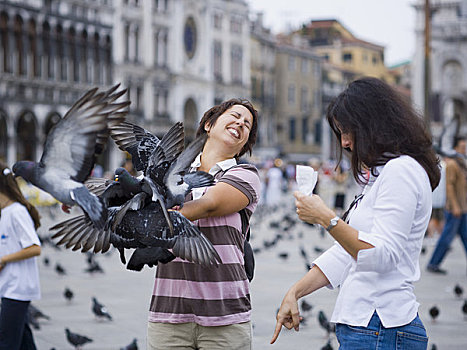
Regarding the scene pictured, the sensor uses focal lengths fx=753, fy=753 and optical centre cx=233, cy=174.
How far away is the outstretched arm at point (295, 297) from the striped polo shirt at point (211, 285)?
0.37 m

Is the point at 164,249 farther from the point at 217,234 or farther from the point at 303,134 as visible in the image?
the point at 303,134

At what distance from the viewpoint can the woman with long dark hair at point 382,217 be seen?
2830 millimetres

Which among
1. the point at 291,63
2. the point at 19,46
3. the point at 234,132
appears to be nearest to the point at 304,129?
the point at 291,63

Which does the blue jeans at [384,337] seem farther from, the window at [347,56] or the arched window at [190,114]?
the window at [347,56]

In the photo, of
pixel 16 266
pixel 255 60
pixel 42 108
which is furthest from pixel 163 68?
pixel 16 266

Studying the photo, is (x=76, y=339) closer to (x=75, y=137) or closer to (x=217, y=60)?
(x=75, y=137)

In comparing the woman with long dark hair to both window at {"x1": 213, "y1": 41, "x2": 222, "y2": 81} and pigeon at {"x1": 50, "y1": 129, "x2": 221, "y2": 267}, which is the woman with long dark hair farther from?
window at {"x1": 213, "y1": 41, "x2": 222, "y2": 81}

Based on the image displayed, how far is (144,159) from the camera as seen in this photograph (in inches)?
129

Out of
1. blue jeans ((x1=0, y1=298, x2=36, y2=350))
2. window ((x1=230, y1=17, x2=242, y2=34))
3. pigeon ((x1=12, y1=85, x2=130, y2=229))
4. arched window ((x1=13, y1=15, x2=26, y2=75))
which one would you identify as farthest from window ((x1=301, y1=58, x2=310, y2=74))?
pigeon ((x1=12, y1=85, x2=130, y2=229))

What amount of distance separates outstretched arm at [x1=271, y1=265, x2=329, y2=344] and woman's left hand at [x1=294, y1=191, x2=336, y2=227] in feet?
1.18

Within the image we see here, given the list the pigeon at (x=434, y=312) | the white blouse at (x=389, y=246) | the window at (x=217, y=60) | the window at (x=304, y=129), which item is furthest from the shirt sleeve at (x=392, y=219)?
the window at (x=304, y=129)

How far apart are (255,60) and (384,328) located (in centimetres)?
5791

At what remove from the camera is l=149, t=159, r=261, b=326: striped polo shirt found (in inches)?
135

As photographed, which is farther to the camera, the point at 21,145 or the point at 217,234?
the point at 21,145
